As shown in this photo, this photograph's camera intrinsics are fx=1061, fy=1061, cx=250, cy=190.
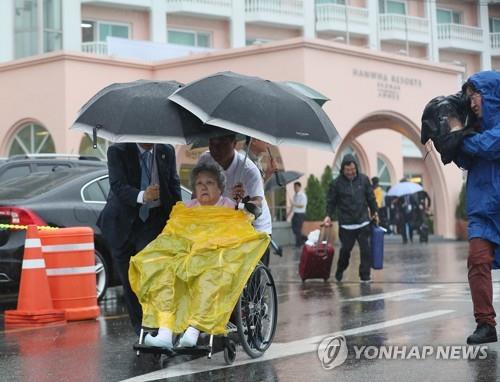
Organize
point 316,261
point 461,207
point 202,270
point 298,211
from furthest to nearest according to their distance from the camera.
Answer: point 461,207 → point 298,211 → point 316,261 → point 202,270

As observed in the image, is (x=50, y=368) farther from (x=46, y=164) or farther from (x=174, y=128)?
(x=46, y=164)

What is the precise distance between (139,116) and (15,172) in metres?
7.74

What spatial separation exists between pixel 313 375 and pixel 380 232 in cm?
862

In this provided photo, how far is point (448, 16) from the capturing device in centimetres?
4778

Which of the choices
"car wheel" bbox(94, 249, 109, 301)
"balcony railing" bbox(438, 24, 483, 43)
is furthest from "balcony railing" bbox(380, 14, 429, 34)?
"car wheel" bbox(94, 249, 109, 301)

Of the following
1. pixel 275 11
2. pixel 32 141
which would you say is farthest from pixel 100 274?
pixel 275 11

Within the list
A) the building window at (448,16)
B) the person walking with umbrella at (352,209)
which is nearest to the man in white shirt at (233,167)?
the person walking with umbrella at (352,209)

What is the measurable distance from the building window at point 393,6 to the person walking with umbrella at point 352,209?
31966mm

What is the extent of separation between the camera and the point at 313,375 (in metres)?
6.90

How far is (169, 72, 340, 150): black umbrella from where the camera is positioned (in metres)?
7.12

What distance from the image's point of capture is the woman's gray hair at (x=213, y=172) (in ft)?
24.8

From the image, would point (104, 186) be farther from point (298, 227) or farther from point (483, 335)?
point (298, 227)

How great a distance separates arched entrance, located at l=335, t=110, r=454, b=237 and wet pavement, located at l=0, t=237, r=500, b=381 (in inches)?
601

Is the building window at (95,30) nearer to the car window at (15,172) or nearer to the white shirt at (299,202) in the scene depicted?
the white shirt at (299,202)
